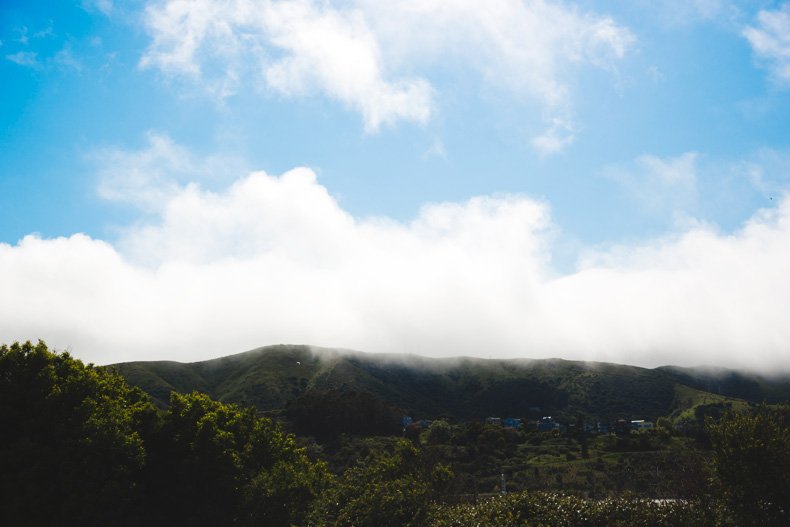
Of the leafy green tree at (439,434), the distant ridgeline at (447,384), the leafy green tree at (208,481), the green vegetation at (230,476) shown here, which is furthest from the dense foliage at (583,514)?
the distant ridgeline at (447,384)

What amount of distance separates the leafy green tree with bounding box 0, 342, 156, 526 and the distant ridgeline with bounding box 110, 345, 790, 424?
329 feet

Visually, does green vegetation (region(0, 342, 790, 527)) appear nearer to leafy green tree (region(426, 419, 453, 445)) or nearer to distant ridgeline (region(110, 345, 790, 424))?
leafy green tree (region(426, 419, 453, 445))

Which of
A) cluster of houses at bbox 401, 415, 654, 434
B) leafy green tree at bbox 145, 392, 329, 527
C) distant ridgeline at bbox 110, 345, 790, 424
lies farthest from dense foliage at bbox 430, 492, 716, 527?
distant ridgeline at bbox 110, 345, 790, 424

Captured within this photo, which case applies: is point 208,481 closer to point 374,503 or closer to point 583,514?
point 374,503

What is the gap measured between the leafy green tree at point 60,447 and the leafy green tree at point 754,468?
2602 centimetres

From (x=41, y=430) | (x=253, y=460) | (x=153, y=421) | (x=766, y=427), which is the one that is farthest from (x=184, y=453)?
(x=766, y=427)

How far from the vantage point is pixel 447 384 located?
180 metres

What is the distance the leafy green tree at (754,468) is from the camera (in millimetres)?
18594

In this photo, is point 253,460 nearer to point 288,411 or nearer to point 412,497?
point 412,497

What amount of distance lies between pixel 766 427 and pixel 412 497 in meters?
14.4

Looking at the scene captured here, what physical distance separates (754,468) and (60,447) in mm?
29501

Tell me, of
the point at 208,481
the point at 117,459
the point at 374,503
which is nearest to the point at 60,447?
the point at 117,459

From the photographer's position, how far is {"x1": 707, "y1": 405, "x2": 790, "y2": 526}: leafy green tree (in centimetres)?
1859

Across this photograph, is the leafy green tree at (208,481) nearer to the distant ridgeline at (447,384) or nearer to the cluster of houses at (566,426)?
the cluster of houses at (566,426)
